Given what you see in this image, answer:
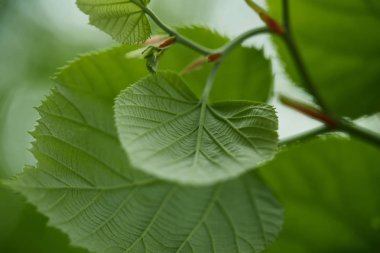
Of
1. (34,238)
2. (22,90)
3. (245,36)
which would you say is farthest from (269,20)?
(22,90)

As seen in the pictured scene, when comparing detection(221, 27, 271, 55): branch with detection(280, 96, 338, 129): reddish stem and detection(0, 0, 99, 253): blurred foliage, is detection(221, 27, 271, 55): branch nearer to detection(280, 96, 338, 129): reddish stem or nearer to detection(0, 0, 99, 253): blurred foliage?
detection(280, 96, 338, 129): reddish stem

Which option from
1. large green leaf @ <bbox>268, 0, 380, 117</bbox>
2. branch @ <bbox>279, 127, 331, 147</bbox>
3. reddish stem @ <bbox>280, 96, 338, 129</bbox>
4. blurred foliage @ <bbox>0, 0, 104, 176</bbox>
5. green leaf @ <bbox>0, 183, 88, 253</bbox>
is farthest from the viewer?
blurred foliage @ <bbox>0, 0, 104, 176</bbox>

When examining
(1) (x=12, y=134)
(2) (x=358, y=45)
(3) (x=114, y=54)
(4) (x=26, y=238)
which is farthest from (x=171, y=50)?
(1) (x=12, y=134)

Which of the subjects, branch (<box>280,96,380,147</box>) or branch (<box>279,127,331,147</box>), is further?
branch (<box>279,127,331,147</box>)

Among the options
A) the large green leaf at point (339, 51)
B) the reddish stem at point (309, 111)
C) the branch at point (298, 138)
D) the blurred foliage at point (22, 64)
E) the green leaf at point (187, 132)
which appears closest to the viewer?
the green leaf at point (187, 132)

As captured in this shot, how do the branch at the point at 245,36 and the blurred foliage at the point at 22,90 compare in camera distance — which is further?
the blurred foliage at the point at 22,90

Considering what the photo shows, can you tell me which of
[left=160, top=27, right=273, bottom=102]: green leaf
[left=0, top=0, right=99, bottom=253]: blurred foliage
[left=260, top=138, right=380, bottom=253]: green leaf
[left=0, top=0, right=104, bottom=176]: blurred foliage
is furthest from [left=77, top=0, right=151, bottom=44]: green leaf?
[left=0, top=0, right=104, bottom=176]: blurred foliage

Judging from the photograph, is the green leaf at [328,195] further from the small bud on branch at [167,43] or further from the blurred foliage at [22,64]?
the blurred foliage at [22,64]

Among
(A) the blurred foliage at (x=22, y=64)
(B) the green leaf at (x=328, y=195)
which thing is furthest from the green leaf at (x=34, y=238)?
(A) the blurred foliage at (x=22, y=64)
